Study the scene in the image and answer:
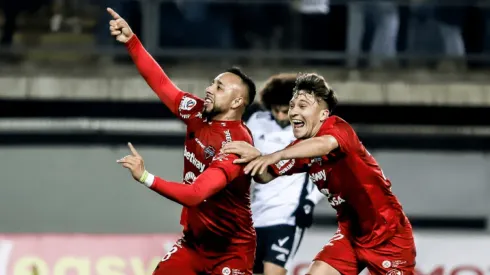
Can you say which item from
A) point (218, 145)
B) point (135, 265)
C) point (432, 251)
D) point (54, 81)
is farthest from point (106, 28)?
point (218, 145)

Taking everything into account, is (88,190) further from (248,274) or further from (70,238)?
(248,274)

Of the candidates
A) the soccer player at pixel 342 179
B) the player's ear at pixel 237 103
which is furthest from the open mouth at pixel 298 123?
the player's ear at pixel 237 103

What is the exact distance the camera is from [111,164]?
1246 cm

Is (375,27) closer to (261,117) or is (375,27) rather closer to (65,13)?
(65,13)

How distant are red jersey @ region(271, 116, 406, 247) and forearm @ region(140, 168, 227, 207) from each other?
0.57m

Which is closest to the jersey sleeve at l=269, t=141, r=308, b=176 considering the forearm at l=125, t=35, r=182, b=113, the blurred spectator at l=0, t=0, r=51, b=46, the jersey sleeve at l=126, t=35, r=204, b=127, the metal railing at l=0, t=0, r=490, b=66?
the jersey sleeve at l=126, t=35, r=204, b=127

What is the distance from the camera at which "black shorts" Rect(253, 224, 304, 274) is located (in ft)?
29.5

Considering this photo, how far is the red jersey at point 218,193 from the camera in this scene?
24.9ft

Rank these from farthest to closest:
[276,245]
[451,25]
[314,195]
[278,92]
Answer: [451,25]
[314,195]
[276,245]
[278,92]

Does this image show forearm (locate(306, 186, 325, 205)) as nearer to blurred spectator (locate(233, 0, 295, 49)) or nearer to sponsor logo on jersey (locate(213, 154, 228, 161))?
sponsor logo on jersey (locate(213, 154, 228, 161))

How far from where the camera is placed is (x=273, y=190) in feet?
30.1

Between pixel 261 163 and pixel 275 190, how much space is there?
222 cm

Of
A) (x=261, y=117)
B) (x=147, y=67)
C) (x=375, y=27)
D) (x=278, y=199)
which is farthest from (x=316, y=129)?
(x=375, y=27)

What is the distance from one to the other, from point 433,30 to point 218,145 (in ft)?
18.6
